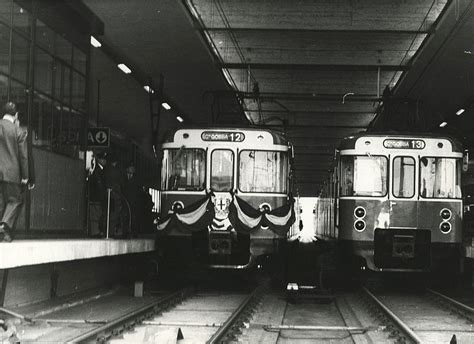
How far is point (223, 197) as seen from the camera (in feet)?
49.0

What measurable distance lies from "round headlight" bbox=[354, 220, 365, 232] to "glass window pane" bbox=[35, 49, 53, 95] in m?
6.24

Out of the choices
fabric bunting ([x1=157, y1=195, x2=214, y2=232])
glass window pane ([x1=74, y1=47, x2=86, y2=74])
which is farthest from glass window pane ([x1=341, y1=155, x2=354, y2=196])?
glass window pane ([x1=74, y1=47, x2=86, y2=74])

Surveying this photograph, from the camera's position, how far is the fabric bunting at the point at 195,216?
14.5 meters

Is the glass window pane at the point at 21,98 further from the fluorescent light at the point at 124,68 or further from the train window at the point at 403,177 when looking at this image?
the fluorescent light at the point at 124,68

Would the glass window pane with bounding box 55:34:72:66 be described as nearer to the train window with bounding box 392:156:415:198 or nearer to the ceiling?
the ceiling

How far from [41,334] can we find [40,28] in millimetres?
5446

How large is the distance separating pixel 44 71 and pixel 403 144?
23.0 ft

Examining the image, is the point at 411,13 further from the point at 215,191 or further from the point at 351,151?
the point at 215,191

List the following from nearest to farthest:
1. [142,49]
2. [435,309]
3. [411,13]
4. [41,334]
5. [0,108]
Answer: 1. [41,334]
2. [0,108]
3. [435,309]
4. [411,13]
5. [142,49]

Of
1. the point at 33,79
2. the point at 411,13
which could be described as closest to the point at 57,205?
the point at 33,79

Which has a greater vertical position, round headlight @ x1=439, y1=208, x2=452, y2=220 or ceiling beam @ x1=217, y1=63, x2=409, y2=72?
ceiling beam @ x1=217, y1=63, x2=409, y2=72

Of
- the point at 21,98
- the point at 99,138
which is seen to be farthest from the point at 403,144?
the point at 21,98

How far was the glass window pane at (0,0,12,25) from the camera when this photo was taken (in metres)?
11.2

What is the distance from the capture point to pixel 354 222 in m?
15.2
